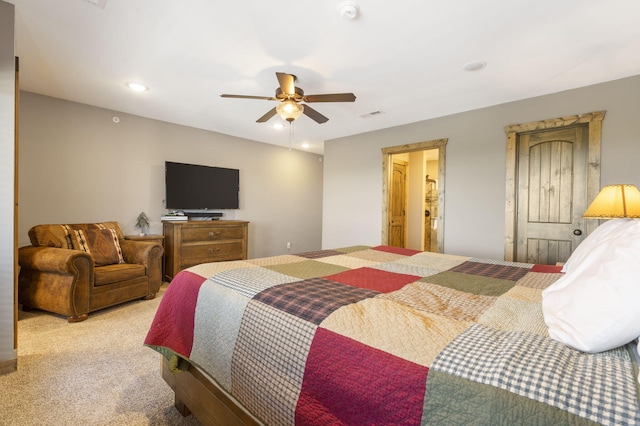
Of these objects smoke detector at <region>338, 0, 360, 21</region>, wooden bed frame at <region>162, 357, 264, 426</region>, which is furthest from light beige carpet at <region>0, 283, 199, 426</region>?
smoke detector at <region>338, 0, 360, 21</region>

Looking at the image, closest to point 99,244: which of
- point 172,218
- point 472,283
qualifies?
point 172,218

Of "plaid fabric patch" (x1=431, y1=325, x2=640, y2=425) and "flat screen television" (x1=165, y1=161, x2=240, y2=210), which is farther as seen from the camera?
"flat screen television" (x1=165, y1=161, x2=240, y2=210)

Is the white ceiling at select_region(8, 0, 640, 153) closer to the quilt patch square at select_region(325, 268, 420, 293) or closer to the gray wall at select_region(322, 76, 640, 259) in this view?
the gray wall at select_region(322, 76, 640, 259)

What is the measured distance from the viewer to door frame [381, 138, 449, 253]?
13.3 ft

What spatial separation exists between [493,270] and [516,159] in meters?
2.26

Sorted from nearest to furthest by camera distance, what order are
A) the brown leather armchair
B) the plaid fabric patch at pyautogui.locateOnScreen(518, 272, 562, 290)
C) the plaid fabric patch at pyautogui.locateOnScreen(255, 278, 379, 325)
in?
the plaid fabric patch at pyautogui.locateOnScreen(255, 278, 379, 325)
the plaid fabric patch at pyautogui.locateOnScreen(518, 272, 562, 290)
the brown leather armchair

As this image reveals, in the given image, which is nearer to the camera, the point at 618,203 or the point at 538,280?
the point at 538,280

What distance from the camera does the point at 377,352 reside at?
0.83m

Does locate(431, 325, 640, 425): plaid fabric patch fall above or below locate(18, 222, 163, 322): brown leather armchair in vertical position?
above

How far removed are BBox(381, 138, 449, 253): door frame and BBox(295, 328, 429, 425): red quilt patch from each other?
3516 mm

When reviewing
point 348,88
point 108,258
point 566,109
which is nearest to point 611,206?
point 566,109

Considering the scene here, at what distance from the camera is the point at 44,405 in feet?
5.39

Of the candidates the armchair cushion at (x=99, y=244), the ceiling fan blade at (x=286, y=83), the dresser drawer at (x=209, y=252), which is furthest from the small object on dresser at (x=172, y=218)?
the ceiling fan blade at (x=286, y=83)

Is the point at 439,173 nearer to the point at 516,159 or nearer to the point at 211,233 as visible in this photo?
the point at 516,159
